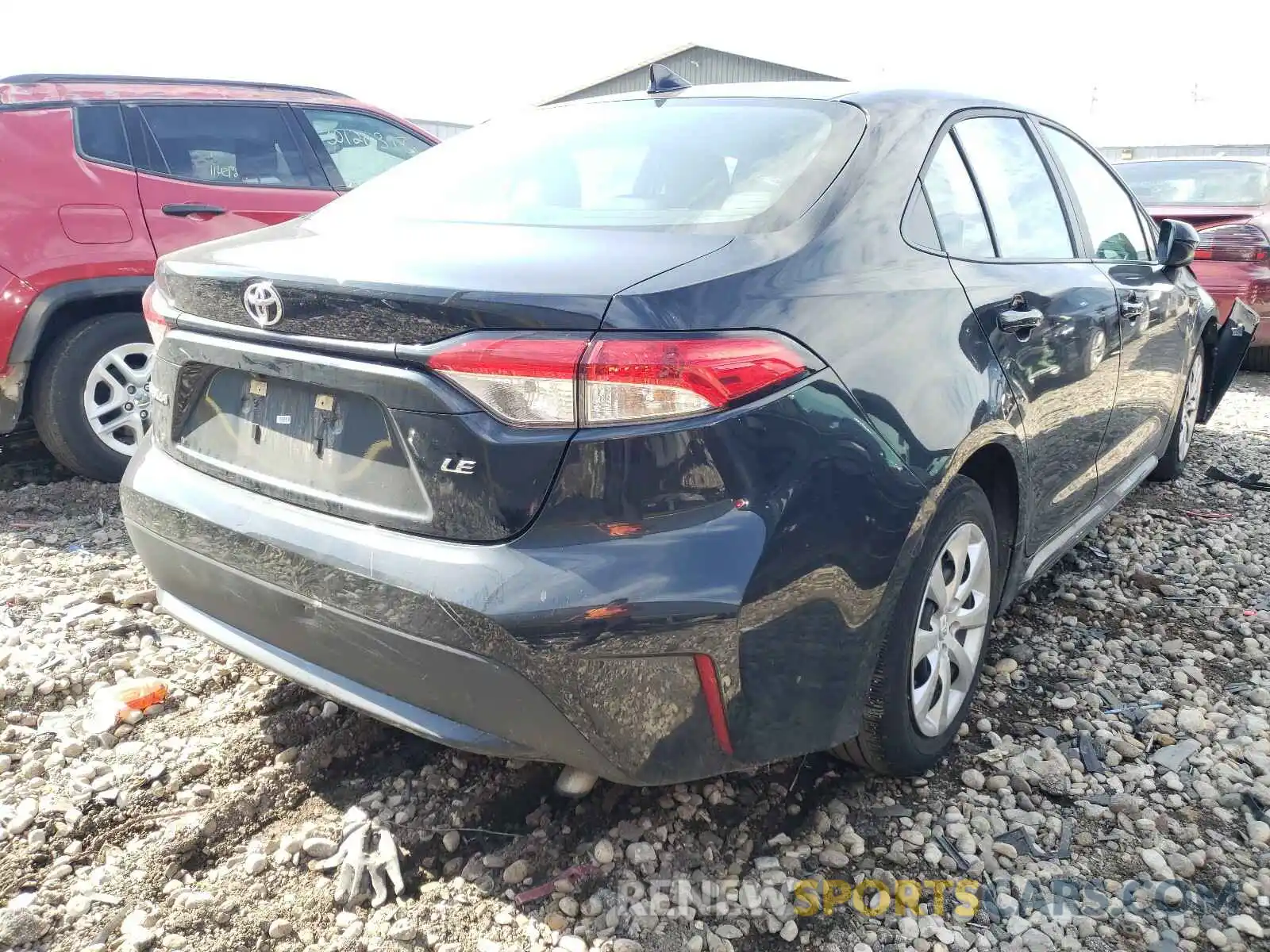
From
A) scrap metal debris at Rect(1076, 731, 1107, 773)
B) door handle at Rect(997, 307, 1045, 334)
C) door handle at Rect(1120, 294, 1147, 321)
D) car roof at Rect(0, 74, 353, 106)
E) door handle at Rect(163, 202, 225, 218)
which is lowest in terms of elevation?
scrap metal debris at Rect(1076, 731, 1107, 773)

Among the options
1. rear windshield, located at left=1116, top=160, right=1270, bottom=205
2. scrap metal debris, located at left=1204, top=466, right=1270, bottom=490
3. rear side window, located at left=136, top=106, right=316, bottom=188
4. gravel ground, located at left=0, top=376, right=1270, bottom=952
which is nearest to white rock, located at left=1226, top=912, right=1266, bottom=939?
gravel ground, located at left=0, top=376, right=1270, bottom=952

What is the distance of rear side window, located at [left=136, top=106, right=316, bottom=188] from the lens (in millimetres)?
4473

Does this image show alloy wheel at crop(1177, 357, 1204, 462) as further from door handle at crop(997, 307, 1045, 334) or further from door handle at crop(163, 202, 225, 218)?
door handle at crop(163, 202, 225, 218)

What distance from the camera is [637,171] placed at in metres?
2.28

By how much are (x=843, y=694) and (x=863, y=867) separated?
1.58ft

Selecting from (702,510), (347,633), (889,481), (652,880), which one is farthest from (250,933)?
(889,481)

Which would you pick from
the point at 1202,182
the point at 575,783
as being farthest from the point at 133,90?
the point at 1202,182

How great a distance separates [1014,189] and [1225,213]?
548 centimetres

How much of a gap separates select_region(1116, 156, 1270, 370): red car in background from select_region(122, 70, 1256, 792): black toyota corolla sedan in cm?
471

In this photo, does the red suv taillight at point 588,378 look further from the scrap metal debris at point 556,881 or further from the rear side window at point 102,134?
the rear side window at point 102,134

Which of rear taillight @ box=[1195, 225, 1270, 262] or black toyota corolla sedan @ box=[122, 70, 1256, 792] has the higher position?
black toyota corolla sedan @ box=[122, 70, 1256, 792]

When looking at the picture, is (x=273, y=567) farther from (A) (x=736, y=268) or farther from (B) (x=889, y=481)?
(B) (x=889, y=481)

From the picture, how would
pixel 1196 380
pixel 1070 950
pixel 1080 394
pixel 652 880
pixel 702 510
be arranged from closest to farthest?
1. pixel 702 510
2. pixel 1070 950
3. pixel 652 880
4. pixel 1080 394
5. pixel 1196 380

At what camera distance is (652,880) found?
199 cm
